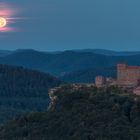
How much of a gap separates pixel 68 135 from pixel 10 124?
5215 mm

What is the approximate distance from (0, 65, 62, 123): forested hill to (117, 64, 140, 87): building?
33.6 metres

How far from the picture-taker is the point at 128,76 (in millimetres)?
53281

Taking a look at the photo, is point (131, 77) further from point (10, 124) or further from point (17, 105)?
point (17, 105)

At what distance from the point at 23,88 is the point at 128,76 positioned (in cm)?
5096

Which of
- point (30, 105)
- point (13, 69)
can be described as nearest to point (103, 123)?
point (30, 105)

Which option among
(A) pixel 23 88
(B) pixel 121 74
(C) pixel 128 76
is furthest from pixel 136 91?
(A) pixel 23 88

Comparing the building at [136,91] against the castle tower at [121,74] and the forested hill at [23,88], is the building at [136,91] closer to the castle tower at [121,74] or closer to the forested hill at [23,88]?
the castle tower at [121,74]

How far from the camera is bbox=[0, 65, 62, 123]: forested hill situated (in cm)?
9319

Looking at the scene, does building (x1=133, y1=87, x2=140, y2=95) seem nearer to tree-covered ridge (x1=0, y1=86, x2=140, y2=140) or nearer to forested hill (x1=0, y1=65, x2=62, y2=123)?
tree-covered ridge (x1=0, y1=86, x2=140, y2=140)

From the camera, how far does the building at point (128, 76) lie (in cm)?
5229

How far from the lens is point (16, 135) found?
138 ft

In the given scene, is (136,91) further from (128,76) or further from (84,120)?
(84,120)

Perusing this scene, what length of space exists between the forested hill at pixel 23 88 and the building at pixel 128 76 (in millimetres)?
33634

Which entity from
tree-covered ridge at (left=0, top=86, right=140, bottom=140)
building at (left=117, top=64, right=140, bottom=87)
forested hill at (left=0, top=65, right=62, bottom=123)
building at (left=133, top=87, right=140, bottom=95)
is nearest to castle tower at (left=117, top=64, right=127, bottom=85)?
building at (left=117, top=64, right=140, bottom=87)
